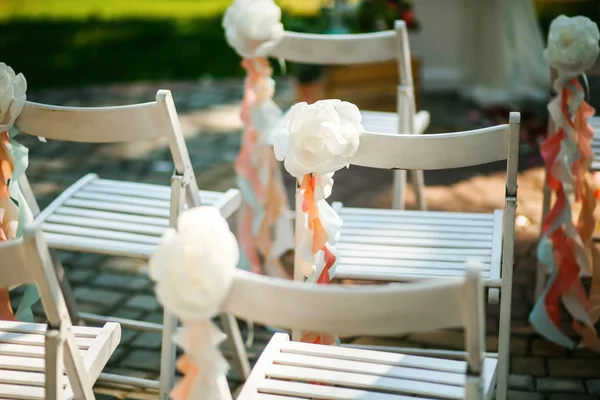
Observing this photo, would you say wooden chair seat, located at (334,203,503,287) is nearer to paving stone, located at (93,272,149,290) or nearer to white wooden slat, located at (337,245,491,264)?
white wooden slat, located at (337,245,491,264)

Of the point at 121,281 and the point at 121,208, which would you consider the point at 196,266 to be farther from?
the point at 121,281

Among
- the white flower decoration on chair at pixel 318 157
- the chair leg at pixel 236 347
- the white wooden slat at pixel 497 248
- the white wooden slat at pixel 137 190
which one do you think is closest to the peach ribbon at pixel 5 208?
the white wooden slat at pixel 137 190

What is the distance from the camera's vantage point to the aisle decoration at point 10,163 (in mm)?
2666

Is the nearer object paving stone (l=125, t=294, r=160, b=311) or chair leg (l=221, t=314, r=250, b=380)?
chair leg (l=221, t=314, r=250, b=380)

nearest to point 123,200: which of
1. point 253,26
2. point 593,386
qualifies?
point 253,26

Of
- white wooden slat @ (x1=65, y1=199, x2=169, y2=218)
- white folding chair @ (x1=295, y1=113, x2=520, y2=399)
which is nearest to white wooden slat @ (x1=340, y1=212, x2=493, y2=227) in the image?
white folding chair @ (x1=295, y1=113, x2=520, y2=399)

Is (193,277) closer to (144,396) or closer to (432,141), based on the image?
(432,141)

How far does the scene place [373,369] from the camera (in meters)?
2.22

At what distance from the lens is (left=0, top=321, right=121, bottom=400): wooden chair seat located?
2230 mm

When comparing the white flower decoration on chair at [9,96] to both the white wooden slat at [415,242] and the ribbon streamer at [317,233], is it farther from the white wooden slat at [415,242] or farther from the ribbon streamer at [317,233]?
the white wooden slat at [415,242]

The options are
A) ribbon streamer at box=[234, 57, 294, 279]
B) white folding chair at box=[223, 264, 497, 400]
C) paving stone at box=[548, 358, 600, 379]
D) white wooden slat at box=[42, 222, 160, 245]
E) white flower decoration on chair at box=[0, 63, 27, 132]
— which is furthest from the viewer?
ribbon streamer at box=[234, 57, 294, 279]

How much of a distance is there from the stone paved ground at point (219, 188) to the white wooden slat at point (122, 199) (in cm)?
64

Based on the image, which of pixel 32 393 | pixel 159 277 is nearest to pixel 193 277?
pixel 159 277

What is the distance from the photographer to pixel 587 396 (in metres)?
3.08
